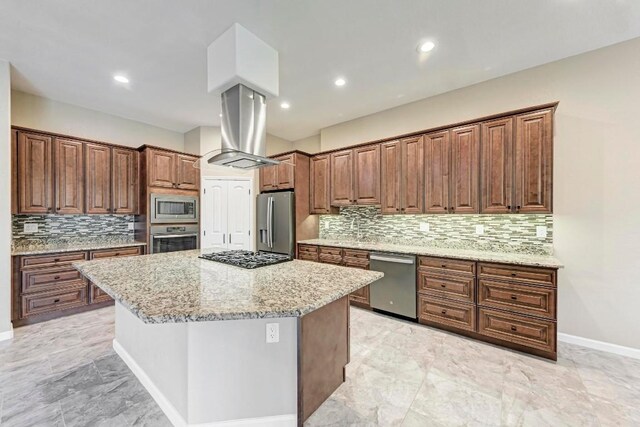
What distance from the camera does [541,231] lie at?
294 cm

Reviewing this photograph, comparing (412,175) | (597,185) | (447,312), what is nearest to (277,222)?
(412,175)

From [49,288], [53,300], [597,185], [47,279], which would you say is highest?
[597,185]

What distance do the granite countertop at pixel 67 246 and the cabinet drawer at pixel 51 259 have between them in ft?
0.22

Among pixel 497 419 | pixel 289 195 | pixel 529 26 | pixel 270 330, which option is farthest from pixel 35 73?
pixel 497 419

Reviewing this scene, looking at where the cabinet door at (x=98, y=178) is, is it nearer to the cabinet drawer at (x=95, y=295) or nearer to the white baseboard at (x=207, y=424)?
the cabinet drawer at (x=95, y=295)

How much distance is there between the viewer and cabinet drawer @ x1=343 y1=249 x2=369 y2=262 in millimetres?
3719

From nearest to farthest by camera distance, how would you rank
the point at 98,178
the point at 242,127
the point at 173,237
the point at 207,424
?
the point at 207,424, the point at 242,127, the point at 98,178, the point at 173,237

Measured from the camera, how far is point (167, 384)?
180 cm

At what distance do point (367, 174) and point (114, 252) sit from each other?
13.1 feet

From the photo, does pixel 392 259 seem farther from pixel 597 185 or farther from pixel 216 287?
pixel 216 287

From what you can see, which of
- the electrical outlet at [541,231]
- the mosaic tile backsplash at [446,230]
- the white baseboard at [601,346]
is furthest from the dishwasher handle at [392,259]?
the white baseboard at [601,346]

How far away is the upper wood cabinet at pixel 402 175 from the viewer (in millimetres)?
3562

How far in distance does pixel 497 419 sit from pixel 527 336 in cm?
115

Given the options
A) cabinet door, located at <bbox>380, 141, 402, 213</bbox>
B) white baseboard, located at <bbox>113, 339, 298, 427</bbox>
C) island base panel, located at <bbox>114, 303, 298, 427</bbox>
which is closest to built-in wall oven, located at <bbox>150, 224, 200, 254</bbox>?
white baseboard, located at <bbox>113, 339, 298, 427</bbox>
